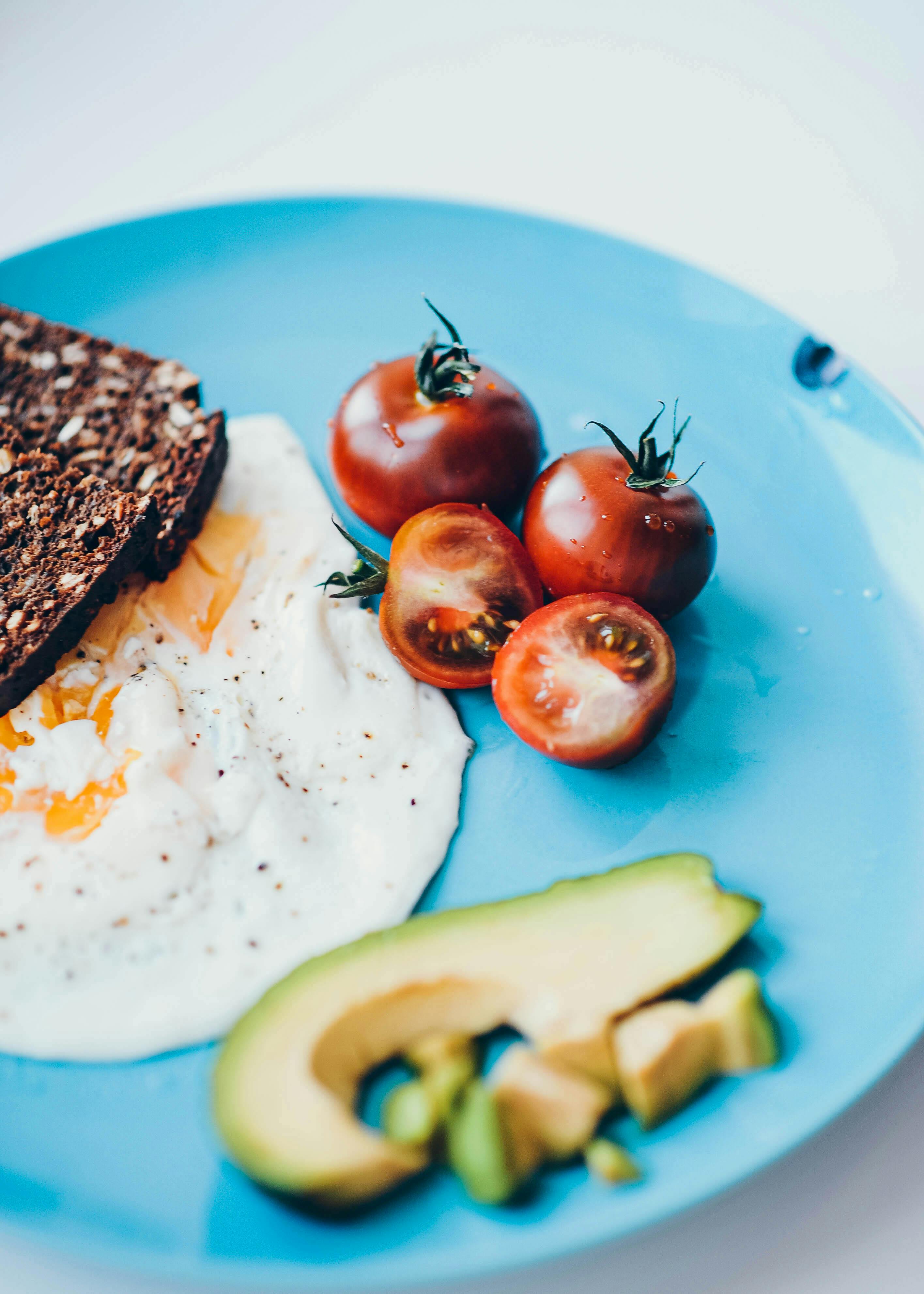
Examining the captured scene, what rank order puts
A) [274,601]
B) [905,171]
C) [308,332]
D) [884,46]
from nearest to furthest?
[274,601] < [308,332] < [905,171] < [884,46]

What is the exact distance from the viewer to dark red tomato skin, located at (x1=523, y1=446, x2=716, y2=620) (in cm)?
217

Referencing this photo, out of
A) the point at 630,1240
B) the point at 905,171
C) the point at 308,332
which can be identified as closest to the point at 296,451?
the point at 308,332

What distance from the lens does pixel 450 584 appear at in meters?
2.20

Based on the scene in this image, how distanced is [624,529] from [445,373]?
56cm

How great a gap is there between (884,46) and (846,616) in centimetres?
288

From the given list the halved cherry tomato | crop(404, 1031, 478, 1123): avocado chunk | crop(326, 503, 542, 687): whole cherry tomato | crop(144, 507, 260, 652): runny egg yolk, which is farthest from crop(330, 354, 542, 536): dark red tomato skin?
crop(404, 1031, 478, 1123): avocado chunk

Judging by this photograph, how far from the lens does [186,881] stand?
1961 millimetres

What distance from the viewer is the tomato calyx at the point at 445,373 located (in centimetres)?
227

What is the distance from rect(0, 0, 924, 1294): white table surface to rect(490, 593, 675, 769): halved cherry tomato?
148 centimetres

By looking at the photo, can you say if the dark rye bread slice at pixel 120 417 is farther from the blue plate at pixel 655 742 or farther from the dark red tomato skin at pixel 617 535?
the dark red tomato skin at pixel 617 535

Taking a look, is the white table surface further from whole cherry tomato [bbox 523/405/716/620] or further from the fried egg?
the fried egg

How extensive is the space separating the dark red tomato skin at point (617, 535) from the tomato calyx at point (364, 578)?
35 centimetres

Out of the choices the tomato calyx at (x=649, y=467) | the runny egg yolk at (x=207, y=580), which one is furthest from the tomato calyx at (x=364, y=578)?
the tomato calyx at (x=649, y=467)

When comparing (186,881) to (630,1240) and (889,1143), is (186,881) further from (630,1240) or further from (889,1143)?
(889,1143)
